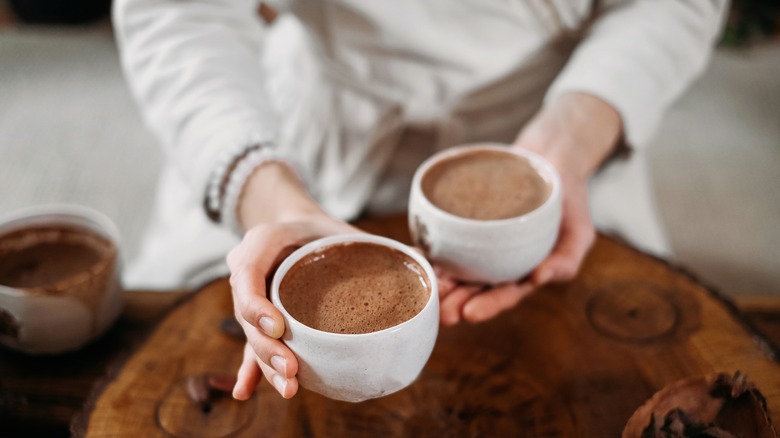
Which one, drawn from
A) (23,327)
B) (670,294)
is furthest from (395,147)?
(23,327)

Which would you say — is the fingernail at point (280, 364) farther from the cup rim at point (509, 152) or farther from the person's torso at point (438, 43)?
the person's torso at point (438, 43)

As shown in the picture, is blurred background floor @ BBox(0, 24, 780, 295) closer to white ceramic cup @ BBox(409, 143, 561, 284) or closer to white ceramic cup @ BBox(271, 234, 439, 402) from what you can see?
white ceramic cup @ BBox(409, 143, 561, 284)

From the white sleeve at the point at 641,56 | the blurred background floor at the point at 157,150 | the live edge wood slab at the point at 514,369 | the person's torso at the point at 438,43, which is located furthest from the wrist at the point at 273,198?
the blurred background floor at the point at 157,150

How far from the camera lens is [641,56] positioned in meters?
Result: 1.00

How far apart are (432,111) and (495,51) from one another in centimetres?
13

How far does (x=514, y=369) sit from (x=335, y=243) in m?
0.27

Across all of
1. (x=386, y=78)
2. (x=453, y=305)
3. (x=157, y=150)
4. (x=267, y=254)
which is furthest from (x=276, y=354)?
(x=157, y=150)

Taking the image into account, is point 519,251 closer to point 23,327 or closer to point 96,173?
point 23,327

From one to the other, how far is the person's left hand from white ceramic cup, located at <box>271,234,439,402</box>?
0.16 m

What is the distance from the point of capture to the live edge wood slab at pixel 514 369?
0.74m

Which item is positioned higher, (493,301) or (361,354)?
(361,354)

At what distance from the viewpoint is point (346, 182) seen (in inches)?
42.0

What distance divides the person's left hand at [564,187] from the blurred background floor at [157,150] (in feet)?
3.40

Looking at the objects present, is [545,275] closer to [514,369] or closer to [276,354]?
[514,369]
